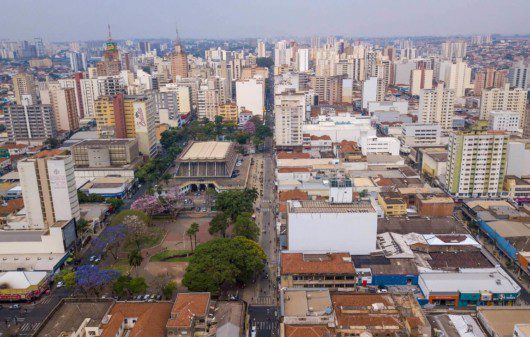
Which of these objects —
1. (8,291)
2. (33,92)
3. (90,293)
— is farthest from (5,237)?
(33,92)

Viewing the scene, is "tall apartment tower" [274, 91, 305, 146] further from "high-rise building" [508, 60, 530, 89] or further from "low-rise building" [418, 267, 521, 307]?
"high-rise building" [508, 60, 530, 89]

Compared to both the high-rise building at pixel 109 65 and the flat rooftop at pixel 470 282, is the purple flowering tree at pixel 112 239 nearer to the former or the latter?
the flat rooftop at pixel 470 282

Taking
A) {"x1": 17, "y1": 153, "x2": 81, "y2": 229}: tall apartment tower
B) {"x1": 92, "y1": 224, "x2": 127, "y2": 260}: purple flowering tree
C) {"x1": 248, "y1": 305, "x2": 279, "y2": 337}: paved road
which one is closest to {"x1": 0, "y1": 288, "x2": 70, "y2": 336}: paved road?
{"x1": 92, "y1": 224, "x2": 127, "y2": 260}: purple flowering tree

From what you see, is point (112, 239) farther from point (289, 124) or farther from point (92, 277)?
point (289, 124)

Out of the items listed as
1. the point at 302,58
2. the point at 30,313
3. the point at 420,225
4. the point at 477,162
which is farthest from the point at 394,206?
the point at 302,58

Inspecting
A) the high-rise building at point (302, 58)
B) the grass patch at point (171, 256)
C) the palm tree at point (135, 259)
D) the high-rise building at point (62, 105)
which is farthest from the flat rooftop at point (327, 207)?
the high-rise building at point (302, 58)

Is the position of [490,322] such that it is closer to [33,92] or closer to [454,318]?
[454,318]
